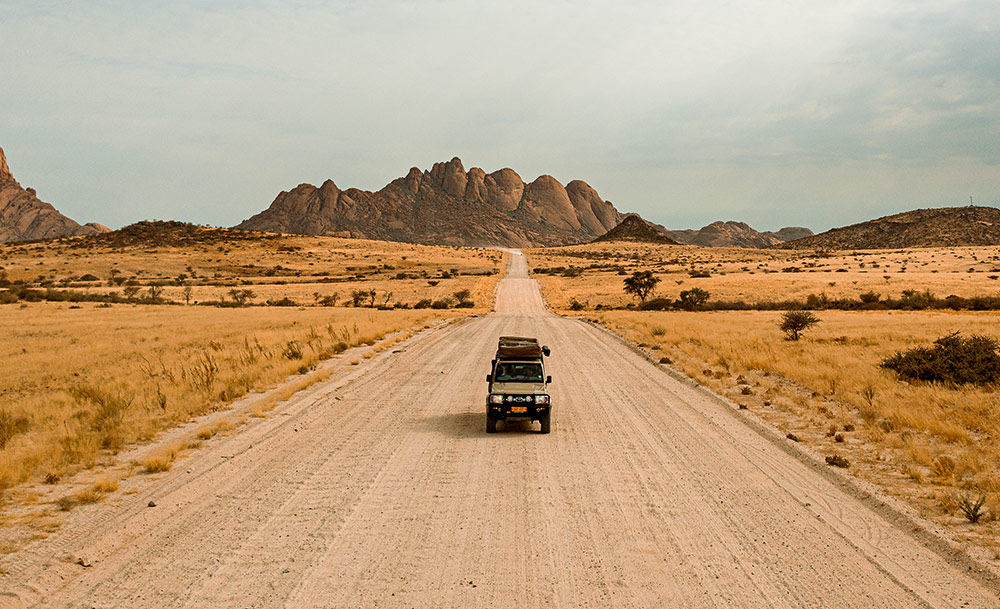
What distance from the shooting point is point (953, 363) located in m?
18.1

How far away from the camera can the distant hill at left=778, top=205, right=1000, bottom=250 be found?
153 metres

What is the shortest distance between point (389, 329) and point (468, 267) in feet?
282

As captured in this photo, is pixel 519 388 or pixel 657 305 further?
pixel 657 305

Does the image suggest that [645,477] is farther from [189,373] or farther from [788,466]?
[189,373]

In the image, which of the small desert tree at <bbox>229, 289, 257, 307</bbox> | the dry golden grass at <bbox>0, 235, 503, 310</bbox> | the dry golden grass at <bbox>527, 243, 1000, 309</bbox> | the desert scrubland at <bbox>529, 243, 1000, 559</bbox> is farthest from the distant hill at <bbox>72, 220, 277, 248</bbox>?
the desert scrubland at <bbox>529, 243, 1000, 559</bbox>

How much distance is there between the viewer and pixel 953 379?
1736cm

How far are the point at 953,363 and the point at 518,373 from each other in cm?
1399

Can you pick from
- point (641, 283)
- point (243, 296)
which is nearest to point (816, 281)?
point (641, 283)

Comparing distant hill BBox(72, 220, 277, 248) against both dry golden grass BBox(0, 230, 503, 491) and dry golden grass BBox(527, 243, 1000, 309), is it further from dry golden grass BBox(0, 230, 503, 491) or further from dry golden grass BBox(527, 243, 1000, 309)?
dry golden grass BBox(527, 243, 1000, 309)

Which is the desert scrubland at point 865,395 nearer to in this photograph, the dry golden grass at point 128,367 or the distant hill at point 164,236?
the dry golden grass at point 128,367

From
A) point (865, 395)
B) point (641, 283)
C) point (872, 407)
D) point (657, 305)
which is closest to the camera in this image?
point (872, 407)

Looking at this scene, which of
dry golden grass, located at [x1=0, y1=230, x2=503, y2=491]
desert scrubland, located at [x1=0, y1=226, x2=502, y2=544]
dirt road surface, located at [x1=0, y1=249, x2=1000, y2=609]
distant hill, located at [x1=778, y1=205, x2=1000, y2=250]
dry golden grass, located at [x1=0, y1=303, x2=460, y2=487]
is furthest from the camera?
distant hill, located at [x1=778, y1=205, x2=1000, y2=250]

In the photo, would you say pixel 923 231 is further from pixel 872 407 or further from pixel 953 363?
pixel 872 407

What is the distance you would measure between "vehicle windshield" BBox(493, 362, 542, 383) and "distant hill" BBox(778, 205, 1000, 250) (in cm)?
17691
